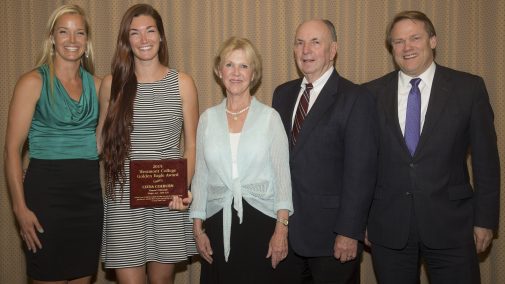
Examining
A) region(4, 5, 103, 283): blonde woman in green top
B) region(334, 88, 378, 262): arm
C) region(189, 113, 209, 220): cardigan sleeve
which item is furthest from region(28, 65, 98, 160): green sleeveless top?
region(334, 88, 378, 262): arm

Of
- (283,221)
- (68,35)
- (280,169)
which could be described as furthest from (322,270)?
(68,35)

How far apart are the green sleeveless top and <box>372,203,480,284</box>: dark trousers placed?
6.35 feet

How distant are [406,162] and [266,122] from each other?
0.84 m

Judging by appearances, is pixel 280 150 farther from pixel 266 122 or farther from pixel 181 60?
pixel 181 60

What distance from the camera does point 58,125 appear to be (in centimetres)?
283

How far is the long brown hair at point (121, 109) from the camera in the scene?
107 inches

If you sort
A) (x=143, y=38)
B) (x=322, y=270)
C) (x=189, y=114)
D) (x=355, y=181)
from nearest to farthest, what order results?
(x=355, y=181), (x=322, y=270), (x=143, y=38), (x=189, y=114)

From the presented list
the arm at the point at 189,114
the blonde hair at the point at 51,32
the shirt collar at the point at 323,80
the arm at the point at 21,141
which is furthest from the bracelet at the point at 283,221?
the blonde hair at the point at 51,32

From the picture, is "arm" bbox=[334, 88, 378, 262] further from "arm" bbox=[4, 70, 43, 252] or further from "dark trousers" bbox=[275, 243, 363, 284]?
"arm" bbox=[4, 70, 43, 252]

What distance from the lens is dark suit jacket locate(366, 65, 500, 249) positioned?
8.60ft

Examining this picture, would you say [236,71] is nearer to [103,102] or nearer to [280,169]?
[280,169]

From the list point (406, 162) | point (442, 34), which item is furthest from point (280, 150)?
point (442, 34)

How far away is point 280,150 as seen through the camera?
250cm

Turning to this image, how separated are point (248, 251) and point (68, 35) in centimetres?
172
